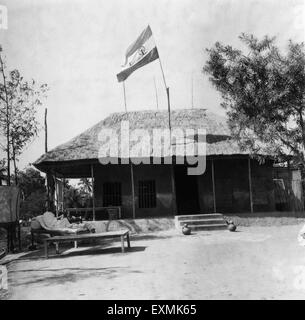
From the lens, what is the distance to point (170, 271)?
7.01 meters

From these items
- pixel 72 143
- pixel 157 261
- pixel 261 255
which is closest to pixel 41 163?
pixel 72 143

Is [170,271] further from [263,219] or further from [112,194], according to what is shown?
[112,194]

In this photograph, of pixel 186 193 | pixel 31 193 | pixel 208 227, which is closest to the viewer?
pixel 208 227

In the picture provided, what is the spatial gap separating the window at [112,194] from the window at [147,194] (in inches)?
35.1

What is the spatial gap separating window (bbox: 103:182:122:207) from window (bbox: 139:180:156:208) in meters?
0.89

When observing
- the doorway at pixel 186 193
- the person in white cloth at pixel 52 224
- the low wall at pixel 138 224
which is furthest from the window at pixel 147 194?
the person in white cloth at pixel 52 224

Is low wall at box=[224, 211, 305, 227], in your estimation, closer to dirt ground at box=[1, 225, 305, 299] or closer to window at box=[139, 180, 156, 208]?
window at box=[139, 180, 156, 208]

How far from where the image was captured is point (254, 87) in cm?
1173

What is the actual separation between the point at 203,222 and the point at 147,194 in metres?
3.29

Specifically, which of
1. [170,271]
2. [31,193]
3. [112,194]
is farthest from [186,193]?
[31,193]

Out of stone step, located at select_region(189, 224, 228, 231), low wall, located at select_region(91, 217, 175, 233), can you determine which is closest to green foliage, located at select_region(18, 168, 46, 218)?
low wall, located at select_region(91, 217, 175, 233)

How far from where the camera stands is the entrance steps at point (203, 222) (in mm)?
13979

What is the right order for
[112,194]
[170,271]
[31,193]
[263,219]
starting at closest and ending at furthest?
[170,271], [263,219], [112,194], [31,193]

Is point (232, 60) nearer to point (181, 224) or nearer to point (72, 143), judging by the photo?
point (181, 224)
